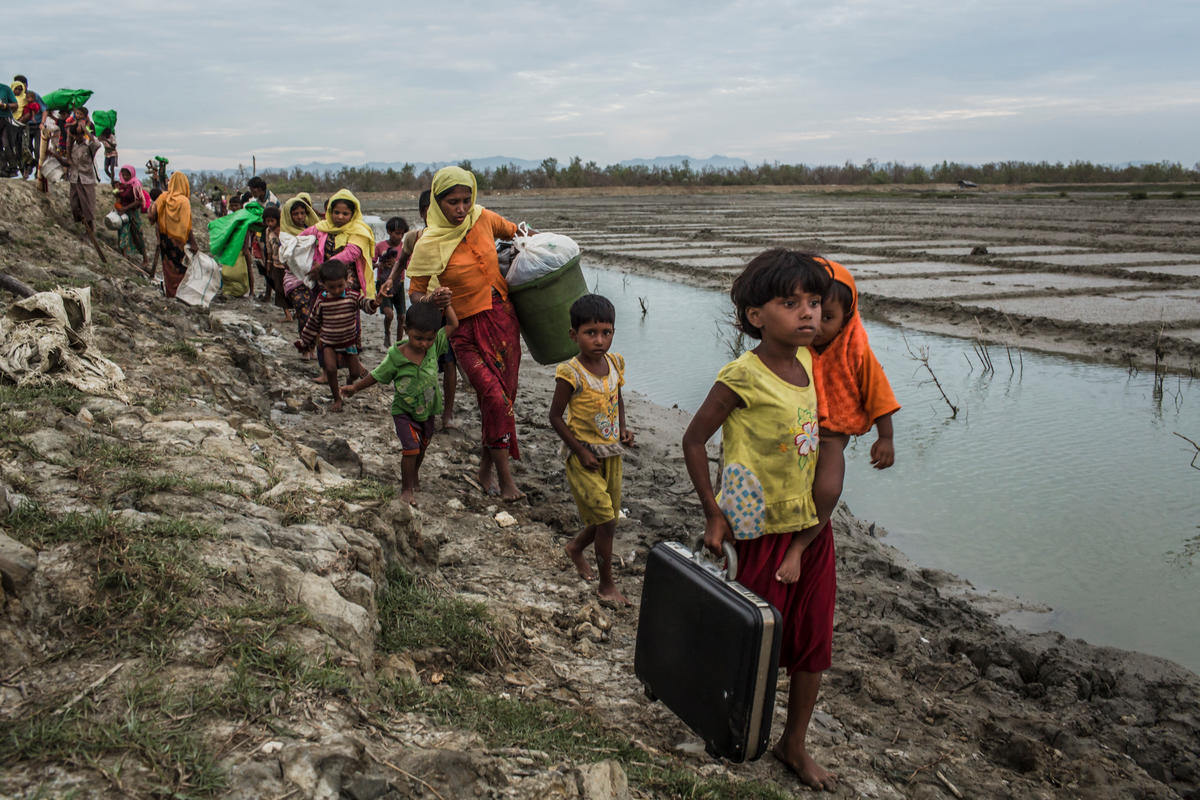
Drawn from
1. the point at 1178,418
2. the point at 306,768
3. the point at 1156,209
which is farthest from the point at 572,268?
the point at 1156,209

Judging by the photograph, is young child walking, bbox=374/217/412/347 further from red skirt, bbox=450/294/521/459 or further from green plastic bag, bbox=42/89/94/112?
green plastic bag, bbox=42/89/94/112

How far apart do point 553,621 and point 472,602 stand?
32 cm

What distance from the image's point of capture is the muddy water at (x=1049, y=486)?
3.94 meters

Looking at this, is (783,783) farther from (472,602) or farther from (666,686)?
(472,602)

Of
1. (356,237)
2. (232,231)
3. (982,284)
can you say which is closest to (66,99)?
(232,231)

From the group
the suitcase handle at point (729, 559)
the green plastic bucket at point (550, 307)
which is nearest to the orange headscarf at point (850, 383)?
the suitcase handle at point (729, 559)

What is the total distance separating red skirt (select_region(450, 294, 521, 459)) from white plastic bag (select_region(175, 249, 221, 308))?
17.8 feet

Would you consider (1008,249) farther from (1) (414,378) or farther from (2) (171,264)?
(1) (414,378)

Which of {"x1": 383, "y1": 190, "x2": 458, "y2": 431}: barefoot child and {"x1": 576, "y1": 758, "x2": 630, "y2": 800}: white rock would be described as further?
{"x1": 383, "y1": 190, "x2": 458, "y2": 431}: barefoot child

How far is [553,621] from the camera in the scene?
331cm

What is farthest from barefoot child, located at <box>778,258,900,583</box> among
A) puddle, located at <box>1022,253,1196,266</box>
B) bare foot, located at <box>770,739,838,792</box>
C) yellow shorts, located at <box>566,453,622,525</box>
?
puddle, located at <box>1022,253,1196,266</box>

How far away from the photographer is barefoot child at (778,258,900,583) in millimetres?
2480

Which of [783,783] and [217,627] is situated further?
[783,783]

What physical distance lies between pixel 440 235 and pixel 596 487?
1.78 metres
